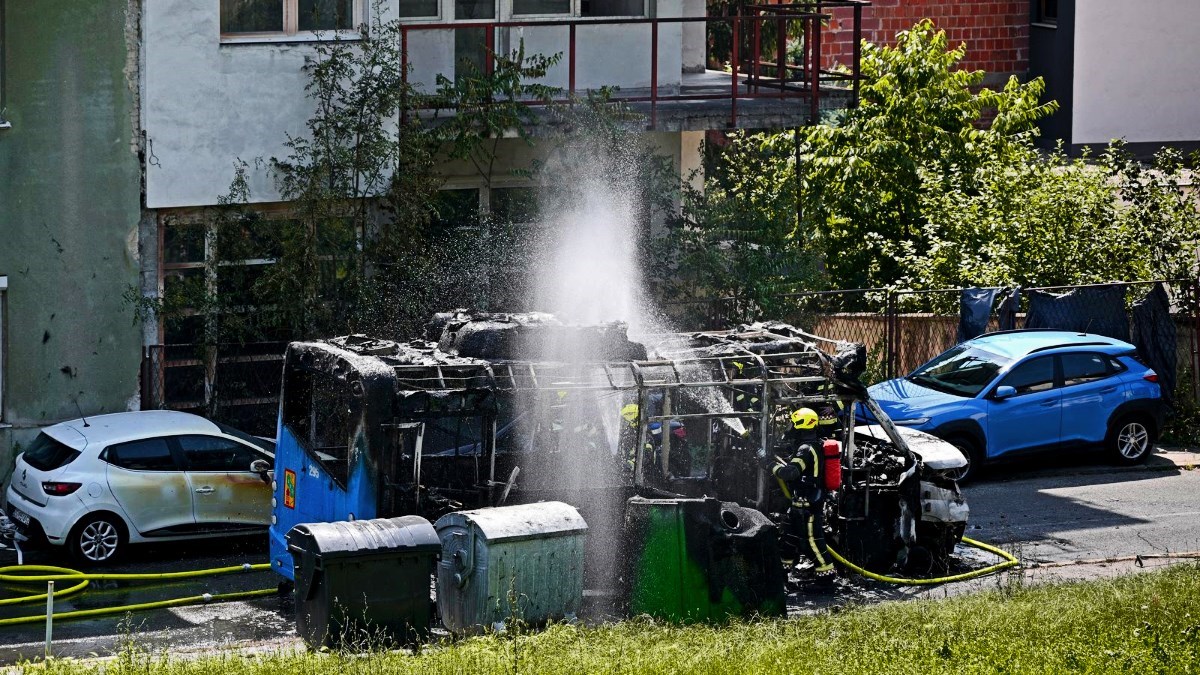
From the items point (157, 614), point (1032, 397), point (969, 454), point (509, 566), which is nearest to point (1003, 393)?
point (1032, 397)

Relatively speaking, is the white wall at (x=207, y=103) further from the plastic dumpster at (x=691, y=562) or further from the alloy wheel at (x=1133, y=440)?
the alloy wheel at (x=1133, y=440)

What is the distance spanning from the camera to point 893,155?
2459cm

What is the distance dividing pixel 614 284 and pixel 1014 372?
176 inches

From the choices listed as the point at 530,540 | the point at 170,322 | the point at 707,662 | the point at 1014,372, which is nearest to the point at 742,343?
the point at 530,540


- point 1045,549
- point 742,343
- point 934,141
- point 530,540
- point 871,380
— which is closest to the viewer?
point 530,540

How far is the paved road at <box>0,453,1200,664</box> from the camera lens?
12812 mm

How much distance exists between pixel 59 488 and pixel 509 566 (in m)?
5.40

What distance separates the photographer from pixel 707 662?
10531mm

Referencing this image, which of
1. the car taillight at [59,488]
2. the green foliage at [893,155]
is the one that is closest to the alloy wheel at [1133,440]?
the green foliage at [893,155]

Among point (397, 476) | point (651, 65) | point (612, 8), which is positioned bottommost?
point (397, 476)

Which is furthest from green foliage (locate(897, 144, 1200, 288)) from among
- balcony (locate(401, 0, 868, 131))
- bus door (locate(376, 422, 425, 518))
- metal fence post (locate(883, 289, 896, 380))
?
bus door (locate(376, 422, 425, 518))

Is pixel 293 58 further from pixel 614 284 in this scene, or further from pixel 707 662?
pixel 707 662

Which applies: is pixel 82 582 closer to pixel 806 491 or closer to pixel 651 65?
pixel 806 491

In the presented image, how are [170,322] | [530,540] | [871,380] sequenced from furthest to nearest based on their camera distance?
[871,380] → [170,322] → [530,540]
